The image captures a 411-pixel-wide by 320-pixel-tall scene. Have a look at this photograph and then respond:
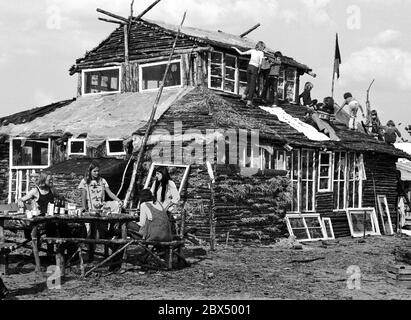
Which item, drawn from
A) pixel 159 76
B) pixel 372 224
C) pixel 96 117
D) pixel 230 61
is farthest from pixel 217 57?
pixel 372 224

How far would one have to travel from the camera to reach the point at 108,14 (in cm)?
2298

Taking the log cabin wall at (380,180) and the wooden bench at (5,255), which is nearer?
the wooden bench at (5,255)

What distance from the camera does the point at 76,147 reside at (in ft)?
66.7

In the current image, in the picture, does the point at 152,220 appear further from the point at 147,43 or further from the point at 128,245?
the point at 147,43

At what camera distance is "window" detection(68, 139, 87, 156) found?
2020cm

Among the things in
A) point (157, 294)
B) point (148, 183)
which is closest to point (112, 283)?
point (157, 294)

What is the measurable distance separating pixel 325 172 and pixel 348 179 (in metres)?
1.26

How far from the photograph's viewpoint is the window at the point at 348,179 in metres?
21.7

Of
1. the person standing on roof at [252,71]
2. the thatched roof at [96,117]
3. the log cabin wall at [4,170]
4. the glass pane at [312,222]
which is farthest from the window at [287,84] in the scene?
the log cabin wall at [4,170]

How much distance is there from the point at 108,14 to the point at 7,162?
632 cm

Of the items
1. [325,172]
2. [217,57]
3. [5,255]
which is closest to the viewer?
[5,255]

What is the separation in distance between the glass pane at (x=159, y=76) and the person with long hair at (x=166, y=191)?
961 centimetres

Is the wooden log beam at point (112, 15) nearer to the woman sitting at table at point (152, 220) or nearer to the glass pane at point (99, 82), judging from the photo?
the glass pane at point (99, 82)
